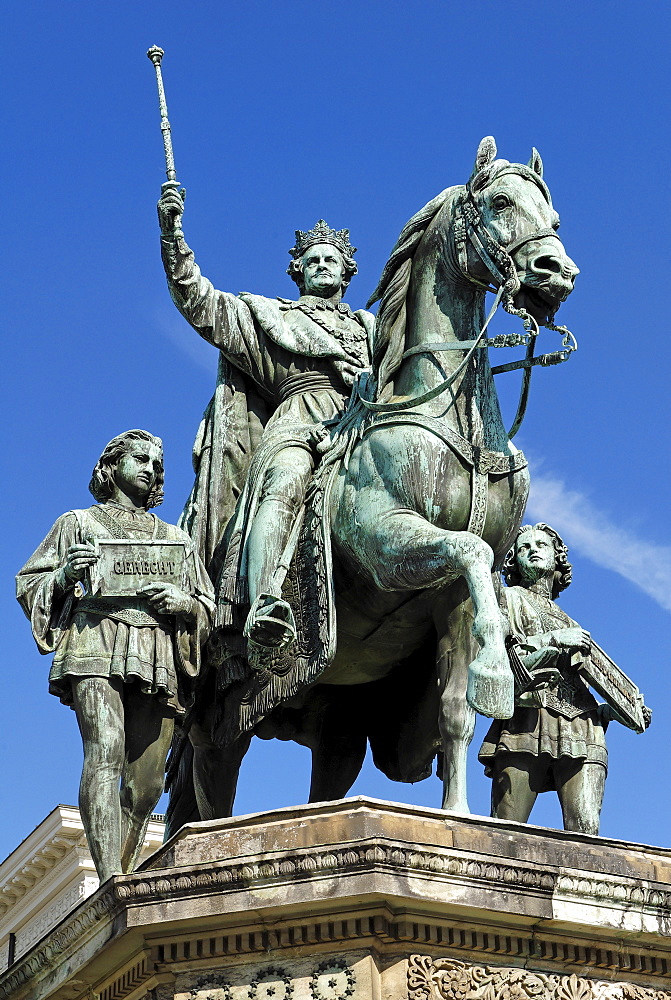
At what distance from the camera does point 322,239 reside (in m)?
16.9

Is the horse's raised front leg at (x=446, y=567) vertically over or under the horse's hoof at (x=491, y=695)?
over

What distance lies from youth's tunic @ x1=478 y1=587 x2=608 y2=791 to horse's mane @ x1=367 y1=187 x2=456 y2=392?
1.99 m

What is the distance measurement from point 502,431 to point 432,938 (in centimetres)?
414

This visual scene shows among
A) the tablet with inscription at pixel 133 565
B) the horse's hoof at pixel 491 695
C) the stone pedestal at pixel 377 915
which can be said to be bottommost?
the stone pedestal at pixel 377 915

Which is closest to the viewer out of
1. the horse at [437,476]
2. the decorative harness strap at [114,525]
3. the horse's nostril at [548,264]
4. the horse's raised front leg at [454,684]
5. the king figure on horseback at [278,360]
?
the horse's raised front leg at [454,684]

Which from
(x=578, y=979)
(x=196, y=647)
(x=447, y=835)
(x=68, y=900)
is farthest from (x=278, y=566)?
(x=68, y=900)

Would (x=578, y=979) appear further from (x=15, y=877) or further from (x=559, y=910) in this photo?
(x=15, y=877)

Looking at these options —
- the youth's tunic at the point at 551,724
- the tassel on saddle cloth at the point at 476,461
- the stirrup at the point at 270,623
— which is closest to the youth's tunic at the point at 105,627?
the stirrup at the point at 270,623

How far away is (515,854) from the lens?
40.4 feet

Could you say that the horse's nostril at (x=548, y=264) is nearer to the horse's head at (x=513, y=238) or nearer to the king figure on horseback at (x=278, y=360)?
the horse's head at (x=513, y=238)

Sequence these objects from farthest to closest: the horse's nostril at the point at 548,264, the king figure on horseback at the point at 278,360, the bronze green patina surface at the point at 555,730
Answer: the bronze green patina surface at the point at 555,730 < the king figure on horseback at the point at 278,360 < the horse's nostril at the point at 548,264

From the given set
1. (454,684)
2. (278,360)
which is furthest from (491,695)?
(278,360)

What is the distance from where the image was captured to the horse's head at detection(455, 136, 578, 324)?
1402 centimetres

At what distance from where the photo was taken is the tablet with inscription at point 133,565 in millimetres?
14383
